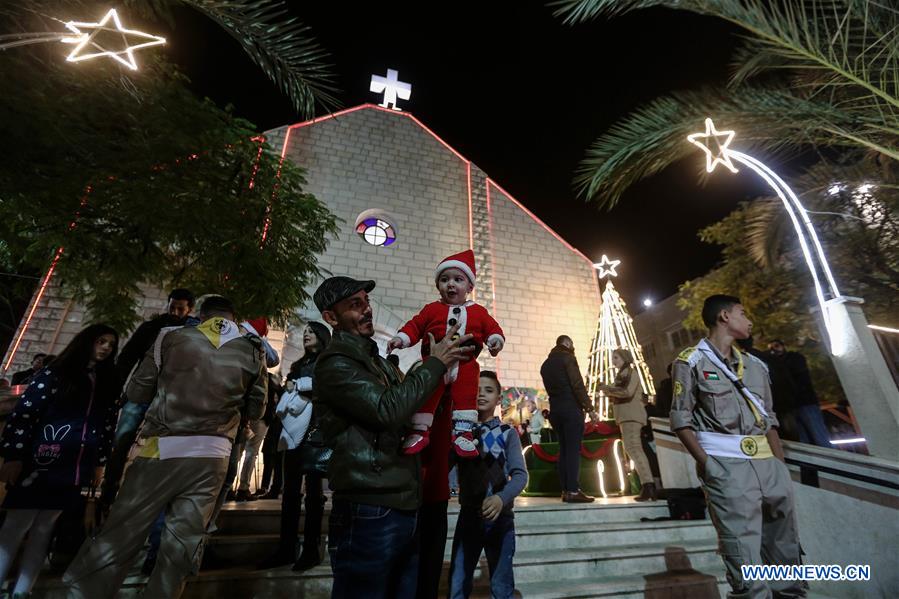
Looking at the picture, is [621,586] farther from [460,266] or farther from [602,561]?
[460,266]

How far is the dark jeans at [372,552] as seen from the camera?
1.39m

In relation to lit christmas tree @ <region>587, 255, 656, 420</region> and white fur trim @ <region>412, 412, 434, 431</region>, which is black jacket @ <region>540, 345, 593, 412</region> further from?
lit christmas tree @ <region>587, 255, 656, 420</region>

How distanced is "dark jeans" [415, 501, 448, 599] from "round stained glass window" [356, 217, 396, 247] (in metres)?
10.5

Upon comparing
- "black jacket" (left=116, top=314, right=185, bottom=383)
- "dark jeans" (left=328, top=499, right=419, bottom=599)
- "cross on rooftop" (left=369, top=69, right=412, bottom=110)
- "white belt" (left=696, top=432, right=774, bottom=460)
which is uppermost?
"cross on rooftop" (left=369, top=69, right=412, bottom=110)

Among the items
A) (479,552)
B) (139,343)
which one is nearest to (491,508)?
(479,552)

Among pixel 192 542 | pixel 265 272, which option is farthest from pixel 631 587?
pixel 265 272

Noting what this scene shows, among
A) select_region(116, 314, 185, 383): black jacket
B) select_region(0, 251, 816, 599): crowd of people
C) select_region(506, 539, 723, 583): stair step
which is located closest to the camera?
select_region(0, 251, 816, 599): crowd of people

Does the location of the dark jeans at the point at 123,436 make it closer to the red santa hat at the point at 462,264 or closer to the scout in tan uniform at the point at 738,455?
the red santa hat at the point at 462,264

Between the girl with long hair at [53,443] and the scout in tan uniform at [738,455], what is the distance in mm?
3753

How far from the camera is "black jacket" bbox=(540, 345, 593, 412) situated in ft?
16.1

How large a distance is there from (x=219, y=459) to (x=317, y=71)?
10.4ft

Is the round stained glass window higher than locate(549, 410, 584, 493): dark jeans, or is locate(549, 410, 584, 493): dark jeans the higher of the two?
the round stained glass window

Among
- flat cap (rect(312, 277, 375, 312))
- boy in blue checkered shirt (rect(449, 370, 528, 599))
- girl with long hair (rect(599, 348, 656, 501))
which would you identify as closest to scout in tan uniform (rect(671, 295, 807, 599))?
boy in blue checkered shirt (rect(449, 370, 528, 599))

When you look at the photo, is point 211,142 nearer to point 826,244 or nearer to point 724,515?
point 724,515
